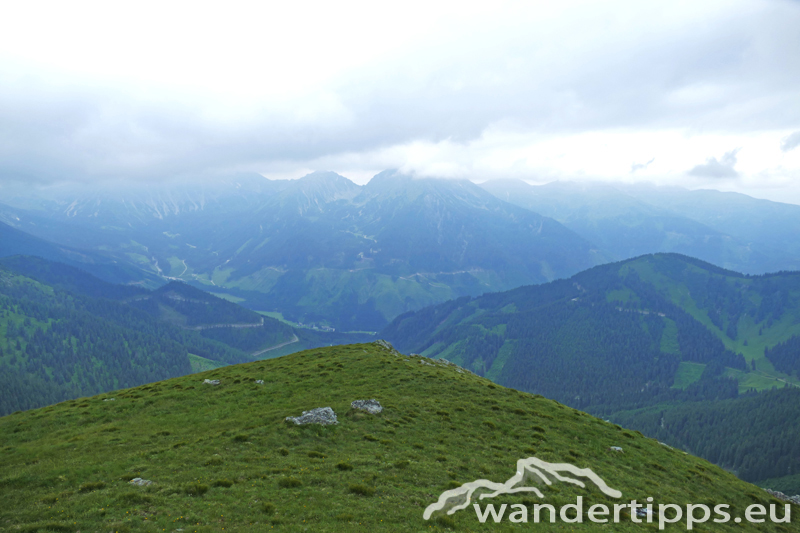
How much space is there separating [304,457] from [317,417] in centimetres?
719

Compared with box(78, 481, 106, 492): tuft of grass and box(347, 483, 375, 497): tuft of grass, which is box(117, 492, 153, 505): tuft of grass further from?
box(347, 483, 375, 497): tuft of grass

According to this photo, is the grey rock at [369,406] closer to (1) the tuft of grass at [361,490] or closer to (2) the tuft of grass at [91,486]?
(1) the tuft of grass at [361,490]

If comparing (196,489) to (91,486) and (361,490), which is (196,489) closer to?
(91,486)

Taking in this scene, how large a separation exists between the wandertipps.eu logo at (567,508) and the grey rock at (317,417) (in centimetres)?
1554

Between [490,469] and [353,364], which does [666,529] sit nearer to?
[490,469]

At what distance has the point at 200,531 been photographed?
19.9 m

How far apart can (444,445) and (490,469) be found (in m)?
5.52

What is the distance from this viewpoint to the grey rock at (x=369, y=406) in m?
41.5

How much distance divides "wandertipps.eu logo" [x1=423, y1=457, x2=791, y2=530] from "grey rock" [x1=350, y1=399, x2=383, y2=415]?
15.2m

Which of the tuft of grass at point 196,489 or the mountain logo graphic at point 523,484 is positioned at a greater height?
the tuft of grass at point 196,489

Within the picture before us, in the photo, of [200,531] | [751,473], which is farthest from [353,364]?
[751,473]

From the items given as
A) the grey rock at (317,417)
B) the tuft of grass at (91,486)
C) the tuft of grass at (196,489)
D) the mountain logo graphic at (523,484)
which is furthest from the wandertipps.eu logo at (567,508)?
the tuft of grass at (91,486)

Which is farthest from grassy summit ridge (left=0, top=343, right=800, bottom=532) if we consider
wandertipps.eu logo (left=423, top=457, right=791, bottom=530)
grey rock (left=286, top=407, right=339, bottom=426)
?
grey rock (left=286, top=407, right=339, bottom=426)

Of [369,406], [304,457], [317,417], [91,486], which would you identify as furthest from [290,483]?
[369,406]
